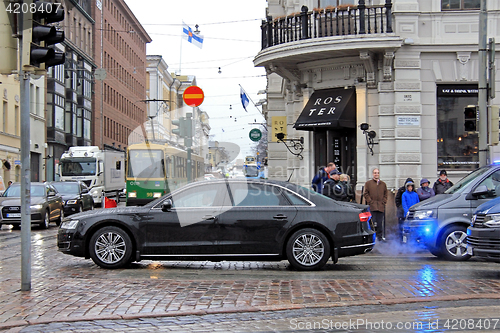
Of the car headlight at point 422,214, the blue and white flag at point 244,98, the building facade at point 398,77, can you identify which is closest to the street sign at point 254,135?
the blue and white flag at point 244,98

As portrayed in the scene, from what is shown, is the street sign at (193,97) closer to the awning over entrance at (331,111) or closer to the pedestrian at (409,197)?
the awning over entrance at (331,111)

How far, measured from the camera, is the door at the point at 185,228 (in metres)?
10.4

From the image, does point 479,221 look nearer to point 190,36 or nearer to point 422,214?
point 422,214

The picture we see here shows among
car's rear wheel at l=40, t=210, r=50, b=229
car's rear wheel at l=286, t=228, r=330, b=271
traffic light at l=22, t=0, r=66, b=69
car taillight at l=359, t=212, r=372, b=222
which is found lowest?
car's rear wheel at l=40, t=210, r=50, b=229

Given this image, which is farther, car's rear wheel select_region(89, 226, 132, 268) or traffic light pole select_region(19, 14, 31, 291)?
car's rear wheel select_region(89, 226, 132, 268)

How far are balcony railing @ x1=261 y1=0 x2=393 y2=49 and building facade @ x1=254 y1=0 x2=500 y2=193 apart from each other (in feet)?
0.11

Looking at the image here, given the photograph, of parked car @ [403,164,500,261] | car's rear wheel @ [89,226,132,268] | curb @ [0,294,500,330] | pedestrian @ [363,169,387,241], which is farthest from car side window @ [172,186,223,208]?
pedestrian @ [363,169,387,241]

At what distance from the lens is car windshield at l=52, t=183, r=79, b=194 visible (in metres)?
27.4

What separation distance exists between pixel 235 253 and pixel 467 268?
4.07 m

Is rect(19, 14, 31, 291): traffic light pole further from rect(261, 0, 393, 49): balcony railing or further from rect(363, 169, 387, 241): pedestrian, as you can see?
rect(261, 0, 393, 49): balcony railing

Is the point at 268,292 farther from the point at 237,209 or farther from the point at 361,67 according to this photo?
the point at 361,67

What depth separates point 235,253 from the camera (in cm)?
1045

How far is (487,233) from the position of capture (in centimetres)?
963

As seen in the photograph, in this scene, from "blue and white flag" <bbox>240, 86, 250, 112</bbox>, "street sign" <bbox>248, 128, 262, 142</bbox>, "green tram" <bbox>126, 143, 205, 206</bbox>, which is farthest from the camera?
"street sign" <bbox>248, 128, 262, 142</bbox>
